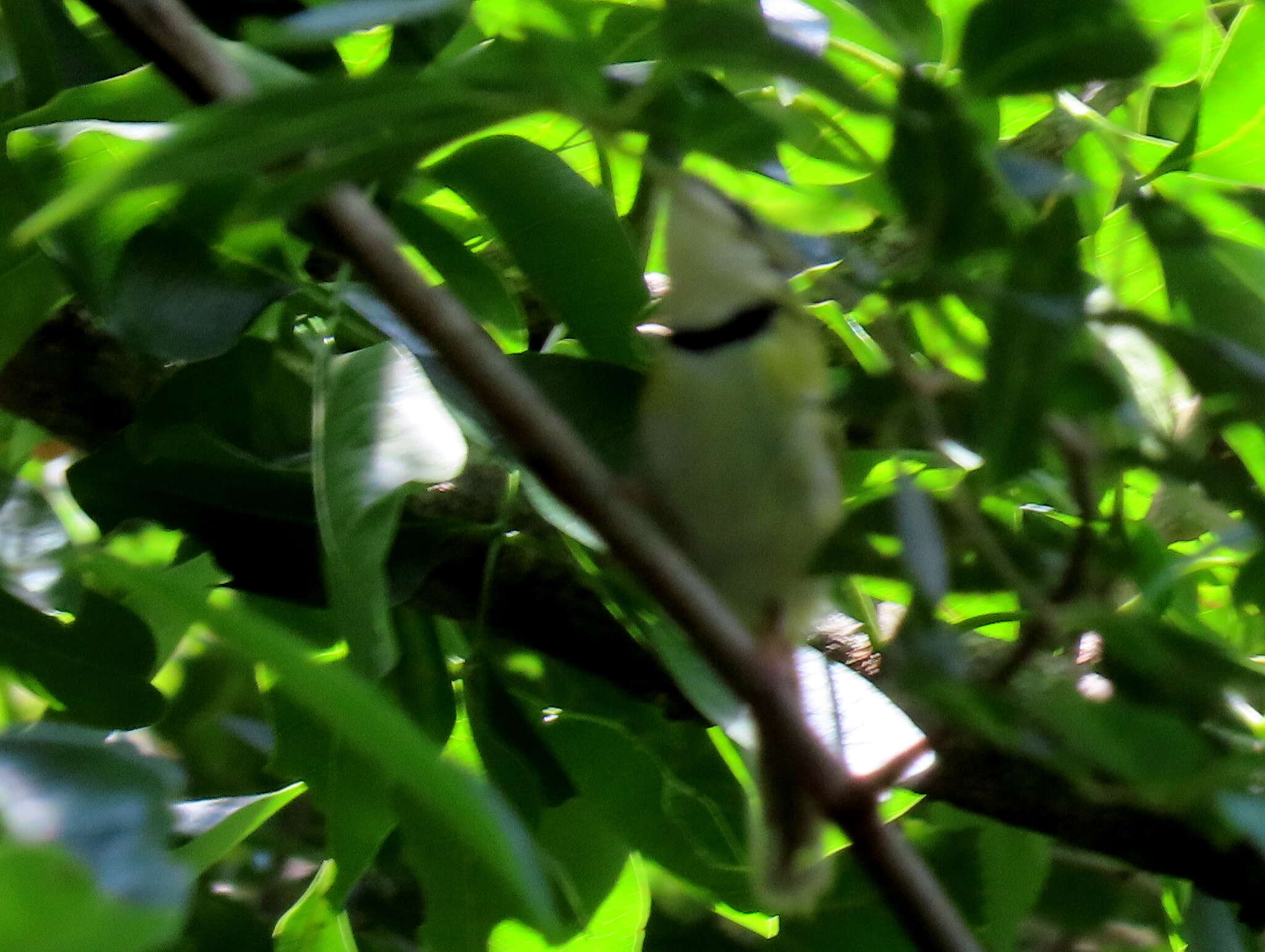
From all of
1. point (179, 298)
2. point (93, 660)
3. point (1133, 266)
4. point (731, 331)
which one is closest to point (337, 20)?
point (179, 298)

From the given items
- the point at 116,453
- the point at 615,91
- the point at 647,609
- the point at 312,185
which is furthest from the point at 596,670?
the point at 312,185

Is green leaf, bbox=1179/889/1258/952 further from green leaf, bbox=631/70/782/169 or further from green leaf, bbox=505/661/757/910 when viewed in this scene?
green leaf, bbox=631/70/782/169

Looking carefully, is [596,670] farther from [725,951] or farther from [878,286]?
[878,286]

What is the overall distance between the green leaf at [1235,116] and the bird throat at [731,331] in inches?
12.3

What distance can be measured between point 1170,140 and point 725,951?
0.86 meters

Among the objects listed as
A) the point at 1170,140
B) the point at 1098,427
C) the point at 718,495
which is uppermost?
the point at 1098,427

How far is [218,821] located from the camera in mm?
A: 907

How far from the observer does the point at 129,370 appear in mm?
1017

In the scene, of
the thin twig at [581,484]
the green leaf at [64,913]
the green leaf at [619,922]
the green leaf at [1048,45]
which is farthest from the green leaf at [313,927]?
the green leaf at [1048,45]

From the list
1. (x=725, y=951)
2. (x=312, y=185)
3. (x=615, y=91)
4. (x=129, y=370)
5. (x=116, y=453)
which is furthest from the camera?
(x=725, y=951)

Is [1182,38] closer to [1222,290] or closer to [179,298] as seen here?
[1222,290]

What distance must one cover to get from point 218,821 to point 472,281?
42 cm

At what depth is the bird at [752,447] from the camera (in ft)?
2.93

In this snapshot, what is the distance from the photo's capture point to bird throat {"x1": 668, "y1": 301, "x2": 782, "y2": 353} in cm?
92
